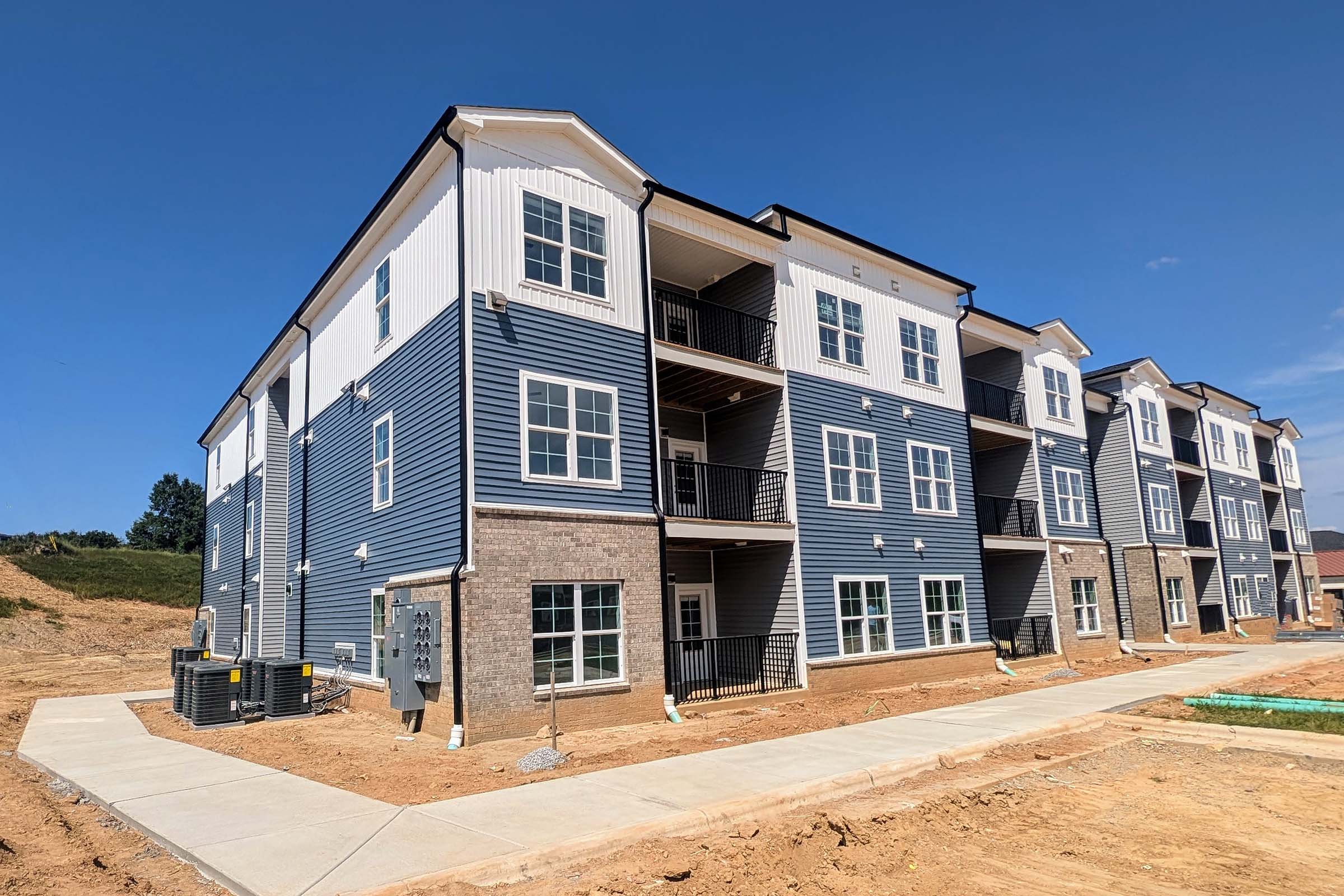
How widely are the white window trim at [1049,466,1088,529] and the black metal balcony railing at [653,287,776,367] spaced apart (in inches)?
504

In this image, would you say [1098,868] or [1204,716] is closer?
[1098,868]

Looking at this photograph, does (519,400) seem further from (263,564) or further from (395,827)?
(263,564)

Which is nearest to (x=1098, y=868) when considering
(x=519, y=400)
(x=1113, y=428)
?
(x=519, y=400)

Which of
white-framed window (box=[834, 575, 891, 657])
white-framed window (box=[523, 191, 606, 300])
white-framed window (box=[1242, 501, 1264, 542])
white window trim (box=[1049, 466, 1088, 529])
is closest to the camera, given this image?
white-framed window (box=[523, 191, 606, 300])

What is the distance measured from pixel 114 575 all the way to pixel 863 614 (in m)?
49.3

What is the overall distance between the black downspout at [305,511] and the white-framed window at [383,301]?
5223 mm

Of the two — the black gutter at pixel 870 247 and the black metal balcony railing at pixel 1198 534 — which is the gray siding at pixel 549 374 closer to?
the black gutter at pixel 870 247

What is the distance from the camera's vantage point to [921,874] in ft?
20.0

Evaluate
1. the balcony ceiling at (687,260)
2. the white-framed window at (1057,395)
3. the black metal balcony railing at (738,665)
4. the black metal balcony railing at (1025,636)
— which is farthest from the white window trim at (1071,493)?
the balcony ceiling at (687,260)

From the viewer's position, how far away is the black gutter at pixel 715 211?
51.4 feet

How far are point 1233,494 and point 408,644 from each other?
4078 cm

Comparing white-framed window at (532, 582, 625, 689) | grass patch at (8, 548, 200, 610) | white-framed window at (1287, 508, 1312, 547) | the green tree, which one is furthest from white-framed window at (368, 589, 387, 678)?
the green tree

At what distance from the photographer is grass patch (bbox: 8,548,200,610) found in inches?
1823

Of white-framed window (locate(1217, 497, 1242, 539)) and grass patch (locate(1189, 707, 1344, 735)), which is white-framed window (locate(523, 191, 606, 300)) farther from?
white-framed window (locate(1217, 497, 1242, 539))
